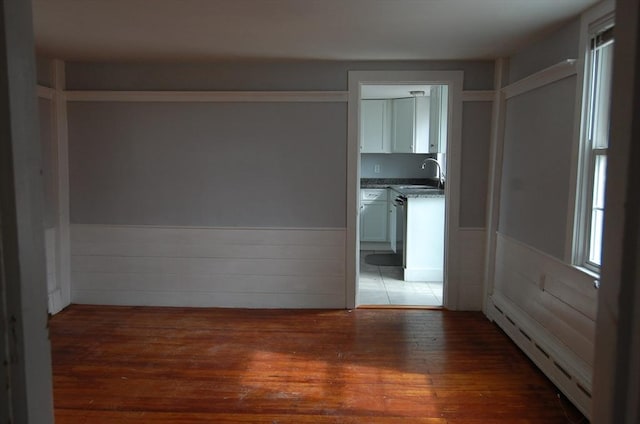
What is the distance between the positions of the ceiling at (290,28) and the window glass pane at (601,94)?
298mm

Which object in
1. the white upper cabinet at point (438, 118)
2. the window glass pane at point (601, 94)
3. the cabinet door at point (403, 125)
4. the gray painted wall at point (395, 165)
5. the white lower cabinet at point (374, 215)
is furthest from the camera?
the gray painted wall at point (395, 165)

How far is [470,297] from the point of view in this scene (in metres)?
4.43

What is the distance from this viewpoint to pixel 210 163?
14.4 ft

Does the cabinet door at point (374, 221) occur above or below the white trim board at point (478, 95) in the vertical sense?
below

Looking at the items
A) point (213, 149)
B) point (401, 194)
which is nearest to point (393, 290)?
point (401, 194)

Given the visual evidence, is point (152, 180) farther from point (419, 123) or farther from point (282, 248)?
point (419, 123)

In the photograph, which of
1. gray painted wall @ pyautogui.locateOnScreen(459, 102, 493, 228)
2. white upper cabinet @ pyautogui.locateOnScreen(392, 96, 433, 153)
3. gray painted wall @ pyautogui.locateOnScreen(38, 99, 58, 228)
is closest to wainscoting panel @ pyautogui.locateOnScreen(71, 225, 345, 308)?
gray painted wall @ pyautogui.locateOnScreen(38, 99, 58, 228)

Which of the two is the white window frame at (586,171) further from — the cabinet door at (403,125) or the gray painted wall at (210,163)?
the cabinet door at (403,125)

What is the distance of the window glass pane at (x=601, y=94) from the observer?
256 cm

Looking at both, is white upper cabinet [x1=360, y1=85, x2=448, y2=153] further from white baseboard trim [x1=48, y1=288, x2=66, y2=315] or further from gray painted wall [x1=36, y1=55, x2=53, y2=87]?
white baseboard trim [x1=48, y1=288, x2=66, y2=315]

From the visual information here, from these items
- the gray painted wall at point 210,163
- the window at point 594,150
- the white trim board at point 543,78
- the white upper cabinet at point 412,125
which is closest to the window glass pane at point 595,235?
the window at point 594,150

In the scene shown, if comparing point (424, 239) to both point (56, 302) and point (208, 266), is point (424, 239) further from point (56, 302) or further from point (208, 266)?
point (56, 302)

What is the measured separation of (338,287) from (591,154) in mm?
2470

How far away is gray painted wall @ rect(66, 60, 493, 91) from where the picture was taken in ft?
13.9
